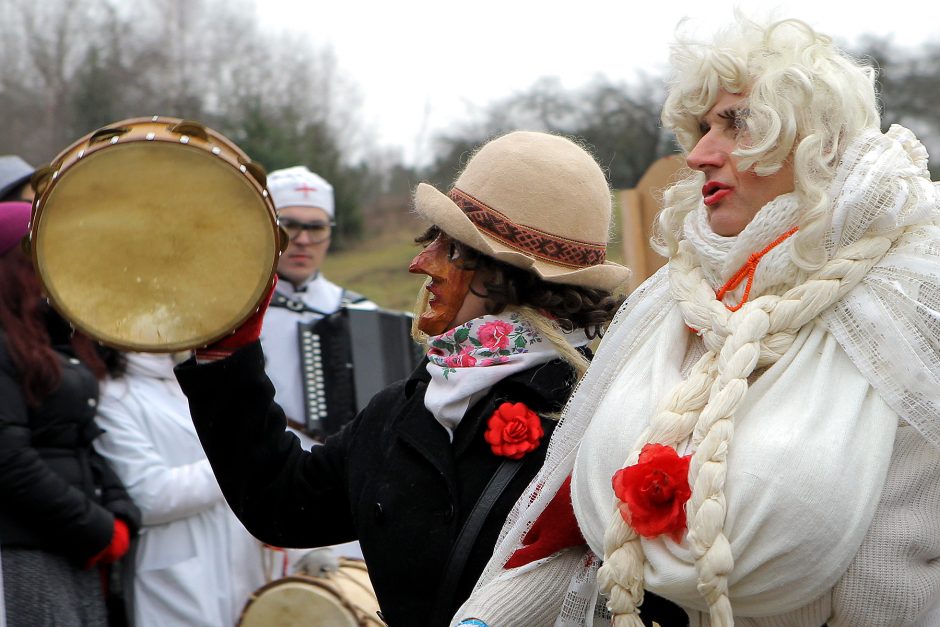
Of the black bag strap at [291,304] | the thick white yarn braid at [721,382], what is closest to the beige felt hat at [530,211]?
the thick white yarn braid at [721,382]

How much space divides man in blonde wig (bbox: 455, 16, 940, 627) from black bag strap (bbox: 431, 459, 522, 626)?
23 centimetres

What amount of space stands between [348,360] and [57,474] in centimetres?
155

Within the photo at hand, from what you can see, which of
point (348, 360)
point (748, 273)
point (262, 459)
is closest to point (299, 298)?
point (348, 360)

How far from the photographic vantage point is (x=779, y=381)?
1.83m

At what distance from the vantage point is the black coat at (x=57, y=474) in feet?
12.8

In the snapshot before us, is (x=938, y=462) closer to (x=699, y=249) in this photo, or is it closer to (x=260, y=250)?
(x=699, y=249)

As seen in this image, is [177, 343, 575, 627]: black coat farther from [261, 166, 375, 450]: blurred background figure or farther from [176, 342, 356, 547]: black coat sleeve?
[261, 166, 375, 450]: blurred background figure

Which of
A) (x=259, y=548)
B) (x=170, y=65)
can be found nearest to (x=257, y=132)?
(x=170, y=65)

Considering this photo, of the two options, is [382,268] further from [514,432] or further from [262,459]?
[514,432]

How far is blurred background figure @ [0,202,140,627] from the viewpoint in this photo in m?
3.89

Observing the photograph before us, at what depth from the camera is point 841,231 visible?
6.23 feet

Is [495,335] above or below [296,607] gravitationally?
above

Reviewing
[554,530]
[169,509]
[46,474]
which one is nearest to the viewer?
[554,530]

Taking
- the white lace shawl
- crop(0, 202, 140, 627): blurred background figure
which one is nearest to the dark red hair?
crop(0, 202, 140, 627): blurred background figure
